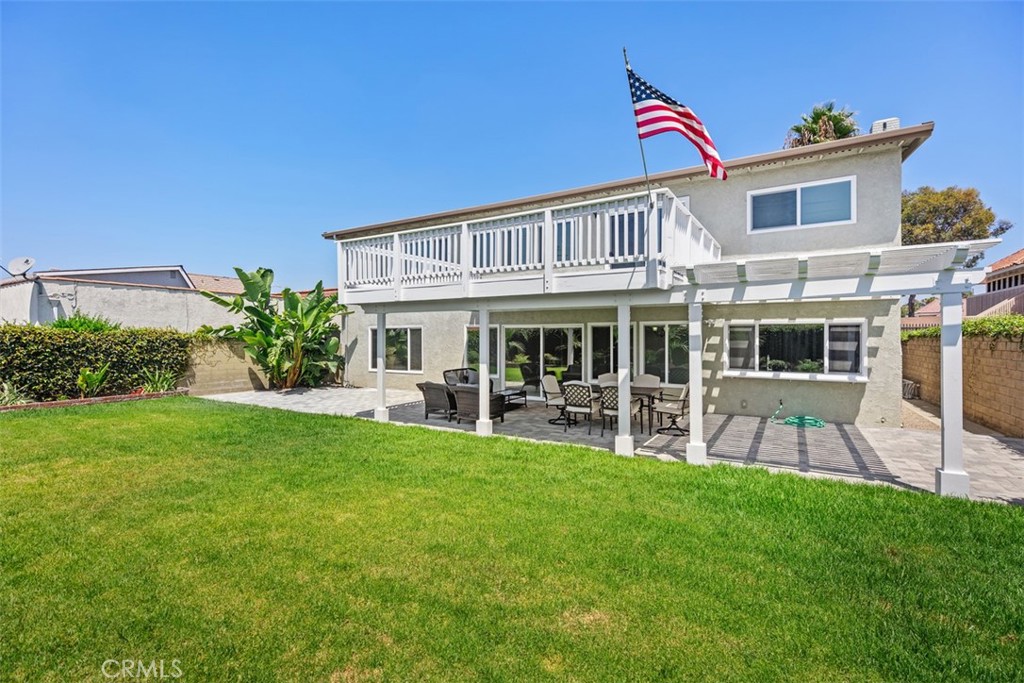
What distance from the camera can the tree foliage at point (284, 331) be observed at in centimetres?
1775

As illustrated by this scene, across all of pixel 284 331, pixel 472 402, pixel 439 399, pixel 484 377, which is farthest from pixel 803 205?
pixel 284 331

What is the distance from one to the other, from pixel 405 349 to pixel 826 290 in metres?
14.7

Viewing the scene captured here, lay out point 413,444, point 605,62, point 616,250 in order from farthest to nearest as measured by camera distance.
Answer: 1. point 605,62
2. point 413,444
3. point 616,250

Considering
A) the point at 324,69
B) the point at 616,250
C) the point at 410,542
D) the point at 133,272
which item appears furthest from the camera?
the point at 133,272

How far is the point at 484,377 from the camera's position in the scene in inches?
404

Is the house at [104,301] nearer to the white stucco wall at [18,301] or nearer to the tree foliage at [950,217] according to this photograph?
the white stucco wall at [18,301]

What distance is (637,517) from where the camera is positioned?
5.50 meters

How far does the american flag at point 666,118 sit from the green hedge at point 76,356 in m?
17.1

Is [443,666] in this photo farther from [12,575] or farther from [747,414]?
[747,414]

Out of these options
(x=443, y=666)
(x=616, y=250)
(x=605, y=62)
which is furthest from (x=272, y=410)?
(x=605, y=62)

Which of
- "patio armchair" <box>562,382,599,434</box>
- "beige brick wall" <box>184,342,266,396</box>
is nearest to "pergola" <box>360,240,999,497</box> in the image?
"patio armchair" <box>562,382,599,434</box>

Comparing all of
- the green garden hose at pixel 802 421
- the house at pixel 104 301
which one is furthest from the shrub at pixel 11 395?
the green garden hose at pixel 802 421

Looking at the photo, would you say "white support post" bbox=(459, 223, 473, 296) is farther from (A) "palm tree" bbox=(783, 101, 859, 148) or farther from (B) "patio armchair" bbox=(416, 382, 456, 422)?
(A) "palm tree" bbox=(783, 101, 859, 148)

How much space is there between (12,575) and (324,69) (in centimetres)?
1612
